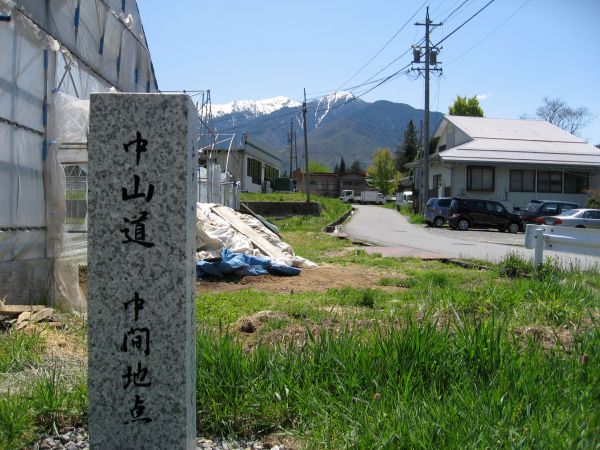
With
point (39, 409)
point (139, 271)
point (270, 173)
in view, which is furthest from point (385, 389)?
point (270, 173)

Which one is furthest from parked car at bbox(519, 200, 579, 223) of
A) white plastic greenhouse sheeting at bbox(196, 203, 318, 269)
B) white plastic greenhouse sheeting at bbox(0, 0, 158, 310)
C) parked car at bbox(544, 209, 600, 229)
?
white plastic greenhouse sheeting at bbox(0, 0, 158, 310)

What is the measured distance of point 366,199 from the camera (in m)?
75.2

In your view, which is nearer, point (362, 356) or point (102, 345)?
point (102, 345)

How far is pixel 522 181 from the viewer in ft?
130

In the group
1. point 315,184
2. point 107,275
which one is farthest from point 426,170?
point 315,184

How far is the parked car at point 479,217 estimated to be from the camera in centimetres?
3156

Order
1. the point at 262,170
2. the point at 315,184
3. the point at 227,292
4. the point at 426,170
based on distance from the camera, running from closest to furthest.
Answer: the point at 227,292
the point at 426,170
the point at 262,170
the point at 315,184

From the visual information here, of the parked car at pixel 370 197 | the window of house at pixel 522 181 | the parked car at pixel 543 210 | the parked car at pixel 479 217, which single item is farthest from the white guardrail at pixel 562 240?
the parked car at pixel 370 197

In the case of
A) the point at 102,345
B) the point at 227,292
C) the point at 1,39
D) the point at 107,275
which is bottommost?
the point at 227,292

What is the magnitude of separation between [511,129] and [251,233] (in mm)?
36572

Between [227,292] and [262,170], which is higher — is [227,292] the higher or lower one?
the lower one

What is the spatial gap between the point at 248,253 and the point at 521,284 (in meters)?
6.77

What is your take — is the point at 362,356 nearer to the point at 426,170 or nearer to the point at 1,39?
the point at 1,39

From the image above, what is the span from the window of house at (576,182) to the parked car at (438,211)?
11.0 metres
